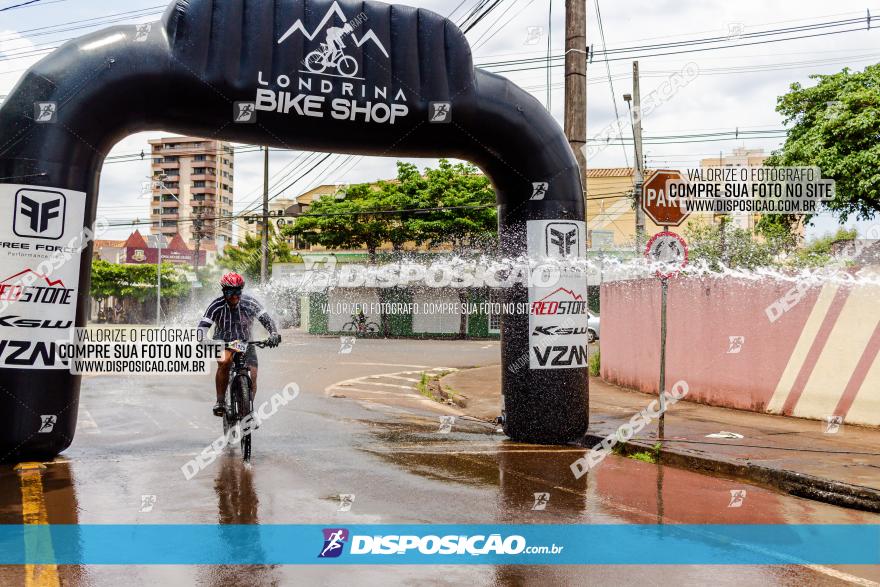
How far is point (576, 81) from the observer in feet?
37.3

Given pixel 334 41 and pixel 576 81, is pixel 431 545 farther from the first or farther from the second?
pixel 576 81

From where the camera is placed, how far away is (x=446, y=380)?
18.5 meters

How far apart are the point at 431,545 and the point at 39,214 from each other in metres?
5.21

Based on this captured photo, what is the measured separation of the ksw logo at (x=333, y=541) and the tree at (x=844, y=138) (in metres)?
21.3

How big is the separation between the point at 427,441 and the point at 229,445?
236cm

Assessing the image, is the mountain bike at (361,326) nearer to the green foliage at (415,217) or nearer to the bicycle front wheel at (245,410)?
the green foliage at (415,217)

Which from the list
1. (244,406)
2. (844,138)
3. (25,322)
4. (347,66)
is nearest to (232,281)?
(244,406)

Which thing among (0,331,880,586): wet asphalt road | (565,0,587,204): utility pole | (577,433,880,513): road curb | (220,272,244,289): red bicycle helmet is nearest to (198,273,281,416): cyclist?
(220,272,244,289): red bicycle helmet

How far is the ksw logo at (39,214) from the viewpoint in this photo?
7.63 meters

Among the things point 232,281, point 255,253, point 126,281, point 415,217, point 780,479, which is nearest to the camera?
point 780,479

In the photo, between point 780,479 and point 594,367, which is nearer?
point 780,479

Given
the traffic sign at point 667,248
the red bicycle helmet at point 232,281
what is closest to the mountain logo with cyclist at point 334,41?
the red bicycle helmet at point 232,281

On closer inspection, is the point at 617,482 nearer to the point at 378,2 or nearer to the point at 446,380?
the point at 378,2

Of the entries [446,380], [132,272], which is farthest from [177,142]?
[446,380]
